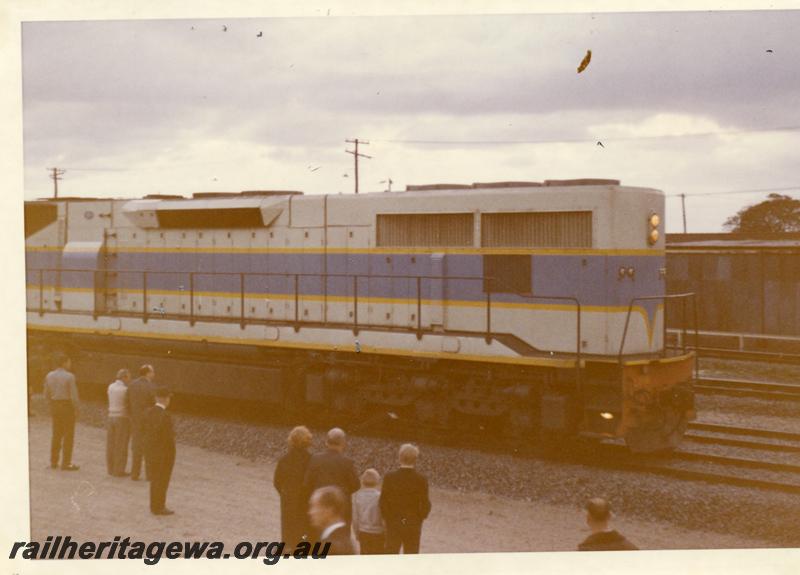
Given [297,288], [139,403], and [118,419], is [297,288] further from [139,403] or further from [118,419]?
[118,419]

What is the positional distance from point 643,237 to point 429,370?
2628 millimetres

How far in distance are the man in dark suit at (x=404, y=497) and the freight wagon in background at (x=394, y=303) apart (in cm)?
259

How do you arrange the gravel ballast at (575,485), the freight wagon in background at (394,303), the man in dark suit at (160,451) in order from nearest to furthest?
the gravel ballast at (575,485), the man in dark suit at (160,451), the freight wagon in background at (394,303)

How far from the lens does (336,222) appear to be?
9.63 metres

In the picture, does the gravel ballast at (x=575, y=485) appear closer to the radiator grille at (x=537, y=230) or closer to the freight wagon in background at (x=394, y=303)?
the freight wagon in background at (x=394, y=303)

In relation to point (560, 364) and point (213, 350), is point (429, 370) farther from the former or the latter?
point (213, 350)

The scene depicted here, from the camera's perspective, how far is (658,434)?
8.30 m

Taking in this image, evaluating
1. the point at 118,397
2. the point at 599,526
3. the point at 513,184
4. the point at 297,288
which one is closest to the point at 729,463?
the point at 513,184

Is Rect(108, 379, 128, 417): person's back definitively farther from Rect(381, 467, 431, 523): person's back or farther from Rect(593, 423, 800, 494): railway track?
Rect(593, 423, 800, 494): railway track

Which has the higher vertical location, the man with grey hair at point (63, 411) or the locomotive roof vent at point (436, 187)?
the locomotive roof vent at point (436, 187)

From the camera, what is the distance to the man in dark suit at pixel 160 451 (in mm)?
7312

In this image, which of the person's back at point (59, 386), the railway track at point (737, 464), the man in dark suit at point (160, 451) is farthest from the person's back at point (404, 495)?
the person's back at point (59, 386)

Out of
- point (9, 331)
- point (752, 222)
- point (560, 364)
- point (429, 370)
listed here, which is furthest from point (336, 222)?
point (752, 222)

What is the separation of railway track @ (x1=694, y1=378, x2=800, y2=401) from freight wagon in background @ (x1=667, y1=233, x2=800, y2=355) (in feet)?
12.1
